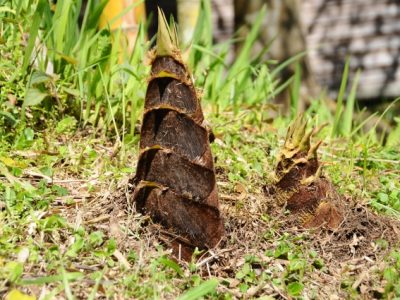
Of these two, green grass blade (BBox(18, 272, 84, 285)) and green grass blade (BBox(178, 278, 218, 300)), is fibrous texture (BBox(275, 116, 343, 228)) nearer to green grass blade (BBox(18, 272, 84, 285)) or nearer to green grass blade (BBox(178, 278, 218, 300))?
green grass blade (BBox(178, 278, 218, 300))

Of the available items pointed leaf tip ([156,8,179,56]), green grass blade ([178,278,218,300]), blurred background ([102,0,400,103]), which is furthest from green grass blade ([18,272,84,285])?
blurred background ([102,0,400,103])

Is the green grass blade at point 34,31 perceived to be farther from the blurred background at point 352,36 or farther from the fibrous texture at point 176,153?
the blurred background at point 352,36

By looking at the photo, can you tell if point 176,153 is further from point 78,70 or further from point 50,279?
point 78,70

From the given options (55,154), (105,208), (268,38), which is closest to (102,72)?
(55,154)

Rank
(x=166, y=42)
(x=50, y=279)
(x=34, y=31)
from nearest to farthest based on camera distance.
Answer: (x=50, y=279), (x=166, y=42), (x=34, y=31)

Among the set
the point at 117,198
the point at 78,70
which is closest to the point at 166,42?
the point at 117,198
